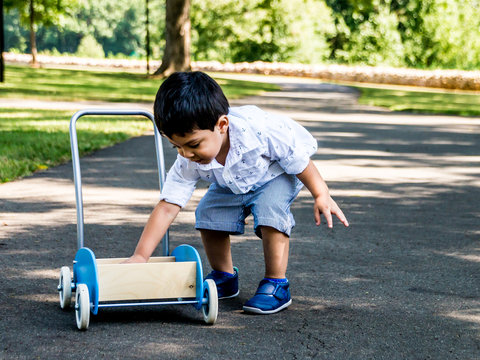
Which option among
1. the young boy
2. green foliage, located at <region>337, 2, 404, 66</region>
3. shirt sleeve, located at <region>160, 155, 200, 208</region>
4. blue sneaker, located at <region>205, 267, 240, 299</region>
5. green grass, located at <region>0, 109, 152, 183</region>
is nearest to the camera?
the young boy

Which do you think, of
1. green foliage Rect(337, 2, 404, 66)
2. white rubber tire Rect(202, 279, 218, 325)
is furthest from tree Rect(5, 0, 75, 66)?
white rubber tire Rect(202, 279, 218, 325)

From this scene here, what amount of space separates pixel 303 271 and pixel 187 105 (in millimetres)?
1510

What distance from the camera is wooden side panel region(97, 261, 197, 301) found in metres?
3.07

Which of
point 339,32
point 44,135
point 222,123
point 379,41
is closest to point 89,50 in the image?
point 339,32

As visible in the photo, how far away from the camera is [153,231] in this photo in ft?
10.6

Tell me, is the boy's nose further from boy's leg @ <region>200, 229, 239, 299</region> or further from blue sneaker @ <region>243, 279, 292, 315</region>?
blue sneaker @ <region>243, 279, 292, 315</region>

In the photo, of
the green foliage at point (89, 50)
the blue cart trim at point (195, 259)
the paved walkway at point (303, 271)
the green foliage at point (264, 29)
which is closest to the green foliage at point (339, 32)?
the green foliage at point (264, 29)

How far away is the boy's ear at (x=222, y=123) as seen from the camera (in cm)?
299

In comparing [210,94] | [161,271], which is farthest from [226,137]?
[161,271]

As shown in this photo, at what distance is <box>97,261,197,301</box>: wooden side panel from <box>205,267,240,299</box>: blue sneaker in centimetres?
36

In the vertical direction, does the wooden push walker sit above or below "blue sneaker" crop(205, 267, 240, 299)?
above

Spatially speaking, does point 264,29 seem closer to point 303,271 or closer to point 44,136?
point 44,136

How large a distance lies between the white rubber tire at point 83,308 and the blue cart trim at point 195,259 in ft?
1.47

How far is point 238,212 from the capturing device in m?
3.46
